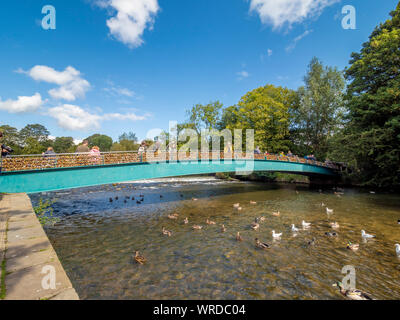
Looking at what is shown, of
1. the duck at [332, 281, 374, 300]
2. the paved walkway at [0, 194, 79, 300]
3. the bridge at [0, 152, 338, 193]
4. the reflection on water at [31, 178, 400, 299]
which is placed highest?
the bridge at [0, 152, 338, 193]

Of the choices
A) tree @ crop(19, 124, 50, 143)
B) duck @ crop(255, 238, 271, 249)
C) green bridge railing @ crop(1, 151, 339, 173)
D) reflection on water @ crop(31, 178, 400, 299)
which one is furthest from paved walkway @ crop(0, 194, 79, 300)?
tree @ crop(19, 124, 50, 143)

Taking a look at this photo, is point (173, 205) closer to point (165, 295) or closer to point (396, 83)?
point (165, 295)

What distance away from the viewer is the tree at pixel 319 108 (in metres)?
32.3

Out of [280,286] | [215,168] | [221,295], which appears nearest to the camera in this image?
[221,295]

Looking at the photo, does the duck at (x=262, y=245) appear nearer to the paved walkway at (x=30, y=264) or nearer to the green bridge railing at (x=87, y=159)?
the paved walkway at (x=30, y=264)

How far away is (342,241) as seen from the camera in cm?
859

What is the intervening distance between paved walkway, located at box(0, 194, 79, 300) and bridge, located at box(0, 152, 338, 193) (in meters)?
5.04

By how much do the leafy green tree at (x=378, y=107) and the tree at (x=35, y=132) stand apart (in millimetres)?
98678

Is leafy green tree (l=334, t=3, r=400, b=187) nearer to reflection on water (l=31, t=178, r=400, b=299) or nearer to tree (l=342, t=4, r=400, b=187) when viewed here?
tree (l=342, t=4, r=400, b=187)

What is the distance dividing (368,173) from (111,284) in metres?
28.5

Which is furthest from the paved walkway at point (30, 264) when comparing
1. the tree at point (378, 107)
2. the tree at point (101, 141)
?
the tree at point (101, 141)

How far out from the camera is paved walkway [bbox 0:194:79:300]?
2893mm

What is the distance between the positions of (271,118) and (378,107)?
21239 millimetres

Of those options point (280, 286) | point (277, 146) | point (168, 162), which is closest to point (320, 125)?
point (277, 146)
